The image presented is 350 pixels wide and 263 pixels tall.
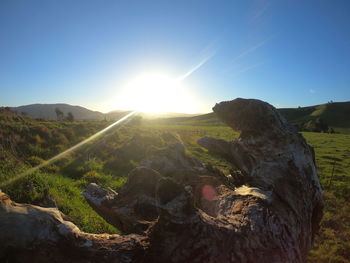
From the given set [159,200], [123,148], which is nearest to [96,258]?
[159,200]

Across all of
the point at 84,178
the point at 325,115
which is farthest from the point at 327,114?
the point at 84,178

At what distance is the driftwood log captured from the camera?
2113 millimetres

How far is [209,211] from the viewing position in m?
3.71

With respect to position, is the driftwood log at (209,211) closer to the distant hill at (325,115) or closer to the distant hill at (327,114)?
the distant hill at (325,115)

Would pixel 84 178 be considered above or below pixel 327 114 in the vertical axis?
below

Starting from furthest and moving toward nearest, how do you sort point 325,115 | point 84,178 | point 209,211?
1. point 325,115
2. point 84,178
3. point 209,211

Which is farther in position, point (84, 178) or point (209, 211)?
point (84, 178)

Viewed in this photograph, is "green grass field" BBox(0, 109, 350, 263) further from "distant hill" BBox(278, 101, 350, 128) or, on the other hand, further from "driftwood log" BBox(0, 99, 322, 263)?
"distant hill" BBox(278, 101, 350, 128)

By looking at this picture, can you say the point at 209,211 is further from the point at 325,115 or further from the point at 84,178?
the point at 325,115

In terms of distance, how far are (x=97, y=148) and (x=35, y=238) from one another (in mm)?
15686

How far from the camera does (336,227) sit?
8195 millimetres

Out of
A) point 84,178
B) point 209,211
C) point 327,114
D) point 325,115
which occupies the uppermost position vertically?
point 327,114

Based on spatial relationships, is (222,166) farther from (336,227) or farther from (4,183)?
(4,183)

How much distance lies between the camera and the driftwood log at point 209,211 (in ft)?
6.93
